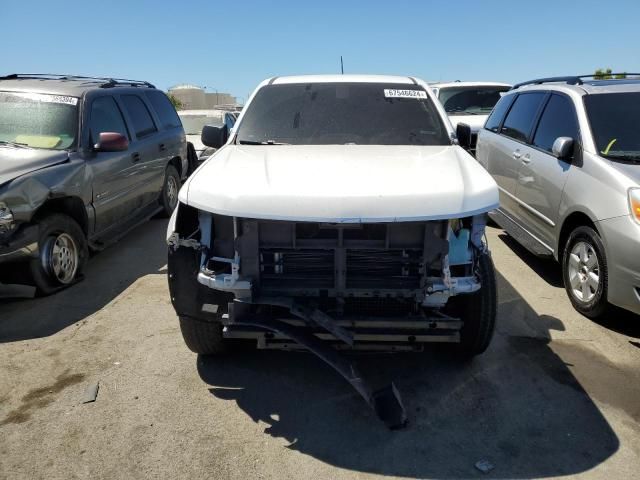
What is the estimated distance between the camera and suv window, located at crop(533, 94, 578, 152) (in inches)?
188

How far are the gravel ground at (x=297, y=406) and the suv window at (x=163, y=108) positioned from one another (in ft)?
12.4

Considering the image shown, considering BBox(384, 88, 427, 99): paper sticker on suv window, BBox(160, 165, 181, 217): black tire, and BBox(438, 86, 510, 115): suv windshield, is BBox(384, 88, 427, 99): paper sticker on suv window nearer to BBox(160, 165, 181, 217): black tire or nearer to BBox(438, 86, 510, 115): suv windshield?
BBox(160, 165, 181, 217): black tire

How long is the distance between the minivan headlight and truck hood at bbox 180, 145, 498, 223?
4.52ft

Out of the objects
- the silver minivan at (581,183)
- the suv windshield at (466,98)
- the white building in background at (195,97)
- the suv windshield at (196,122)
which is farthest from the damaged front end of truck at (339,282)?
the white building in background at (195,97)

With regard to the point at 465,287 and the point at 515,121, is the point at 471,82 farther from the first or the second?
the point at 465,287

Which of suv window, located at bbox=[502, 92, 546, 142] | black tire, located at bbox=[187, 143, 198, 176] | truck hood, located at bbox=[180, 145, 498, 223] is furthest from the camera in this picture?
black tire, located at bbox=[187, 143, 198, 176]

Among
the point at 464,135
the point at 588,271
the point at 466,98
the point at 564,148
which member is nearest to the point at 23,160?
the point at 464,135

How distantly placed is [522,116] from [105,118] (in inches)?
191

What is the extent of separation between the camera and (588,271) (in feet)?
13.7

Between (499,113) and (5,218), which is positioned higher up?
(499,113)

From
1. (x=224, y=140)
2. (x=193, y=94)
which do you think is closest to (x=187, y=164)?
(x=224, y=140)

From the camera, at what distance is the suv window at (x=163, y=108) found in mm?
7157

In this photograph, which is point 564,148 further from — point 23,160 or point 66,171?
point 23,160

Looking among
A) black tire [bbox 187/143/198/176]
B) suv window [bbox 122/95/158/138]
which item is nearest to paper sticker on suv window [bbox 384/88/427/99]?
suv window [bbox 122/95/158/138]
